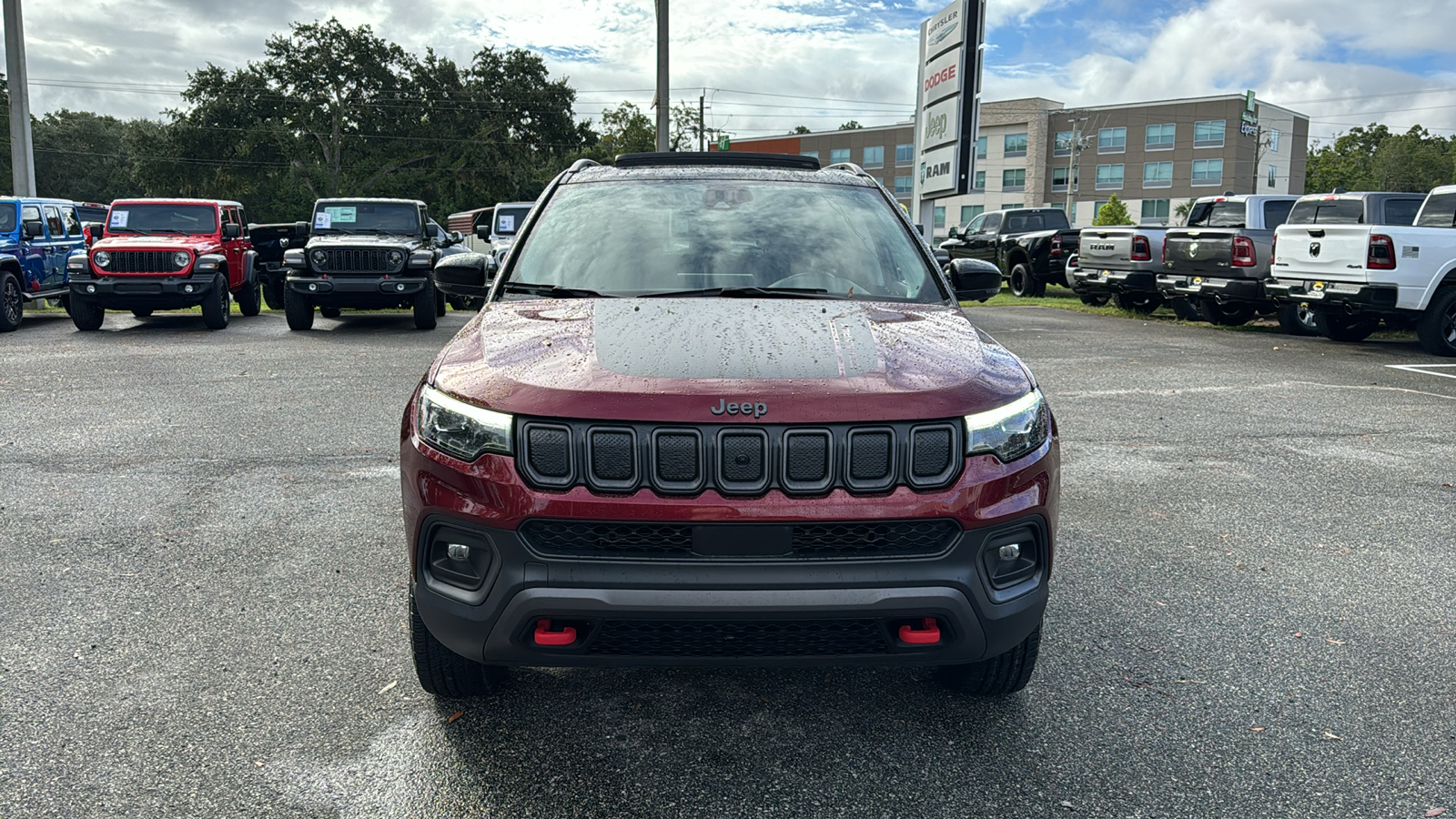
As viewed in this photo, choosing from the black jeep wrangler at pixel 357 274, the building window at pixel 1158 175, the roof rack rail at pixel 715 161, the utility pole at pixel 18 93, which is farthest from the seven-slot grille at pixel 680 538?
the building window at pixel 1158 175

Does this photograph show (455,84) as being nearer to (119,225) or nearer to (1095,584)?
(119,225)

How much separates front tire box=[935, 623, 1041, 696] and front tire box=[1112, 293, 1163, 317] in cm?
1661

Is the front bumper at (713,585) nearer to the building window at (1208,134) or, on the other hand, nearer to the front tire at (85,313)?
the front tire at (85,313)

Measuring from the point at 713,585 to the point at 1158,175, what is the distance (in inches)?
3301

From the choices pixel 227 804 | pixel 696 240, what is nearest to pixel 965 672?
pixel 696 240

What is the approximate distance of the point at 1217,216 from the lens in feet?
53.1

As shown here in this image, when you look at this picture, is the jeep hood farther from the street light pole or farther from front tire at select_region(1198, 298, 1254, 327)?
the street light pole

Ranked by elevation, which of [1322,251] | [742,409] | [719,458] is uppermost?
[1322,251]

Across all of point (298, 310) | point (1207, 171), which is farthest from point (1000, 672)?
point (1207, 171)

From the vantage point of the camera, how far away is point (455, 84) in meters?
57.3

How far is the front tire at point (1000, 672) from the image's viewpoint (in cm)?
308

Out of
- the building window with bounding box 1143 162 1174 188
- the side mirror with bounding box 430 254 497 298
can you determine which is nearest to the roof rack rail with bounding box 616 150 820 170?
the side mirror with bounding box 430 254 497 298

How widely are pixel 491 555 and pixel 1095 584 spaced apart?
281cm

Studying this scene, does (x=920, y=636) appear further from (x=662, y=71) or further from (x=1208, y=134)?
(x=1208, y=134)
